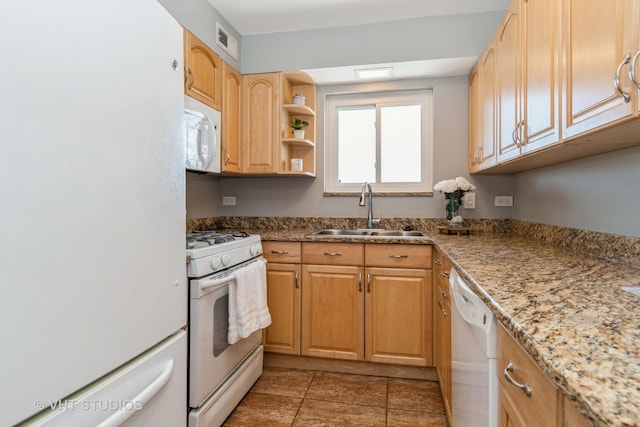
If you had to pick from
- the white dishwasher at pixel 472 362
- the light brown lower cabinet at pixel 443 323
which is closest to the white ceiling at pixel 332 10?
the light brown lower cabinet at pixel 443 323

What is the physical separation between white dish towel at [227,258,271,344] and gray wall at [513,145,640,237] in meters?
1.68

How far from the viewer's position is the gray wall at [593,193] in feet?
4.24

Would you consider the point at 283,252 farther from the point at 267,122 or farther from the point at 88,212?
the point at 88,212

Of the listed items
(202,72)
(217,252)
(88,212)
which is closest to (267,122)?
(202,72)

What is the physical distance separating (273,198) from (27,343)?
7.49 ft

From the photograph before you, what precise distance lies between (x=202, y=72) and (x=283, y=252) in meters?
1.26

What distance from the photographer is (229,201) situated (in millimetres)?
2947

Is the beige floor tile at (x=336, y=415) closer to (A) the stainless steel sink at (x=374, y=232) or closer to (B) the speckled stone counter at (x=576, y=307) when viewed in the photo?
(B) the speckled stone counter at (x=576, y=307)

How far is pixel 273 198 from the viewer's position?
290 centimetres

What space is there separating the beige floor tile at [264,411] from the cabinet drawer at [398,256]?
95 cm

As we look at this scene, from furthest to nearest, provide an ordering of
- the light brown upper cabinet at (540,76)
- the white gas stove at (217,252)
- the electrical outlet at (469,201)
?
the electrical outlet at (469,201), the white gas stove at (217,252), the light brown upper cabinet at (540,76)

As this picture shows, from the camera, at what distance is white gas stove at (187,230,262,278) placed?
58.1 inches

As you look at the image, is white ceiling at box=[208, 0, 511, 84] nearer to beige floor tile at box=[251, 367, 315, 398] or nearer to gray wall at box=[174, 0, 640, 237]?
gray wall at box=[174, 0, 640, 237]

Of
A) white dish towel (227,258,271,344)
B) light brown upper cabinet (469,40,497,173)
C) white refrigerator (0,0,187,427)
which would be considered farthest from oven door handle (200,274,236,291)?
light brown upper cabinet (469,40,497,173)
